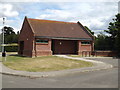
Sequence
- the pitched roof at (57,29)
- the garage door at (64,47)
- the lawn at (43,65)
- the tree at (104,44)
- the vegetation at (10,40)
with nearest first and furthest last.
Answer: the lawn at (43,65) < the pitched roof at (57,29) < the garage door at (64,47) < the tree at (104,44) < the vegetation at (10,40)

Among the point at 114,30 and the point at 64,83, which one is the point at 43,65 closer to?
the point at 64,83

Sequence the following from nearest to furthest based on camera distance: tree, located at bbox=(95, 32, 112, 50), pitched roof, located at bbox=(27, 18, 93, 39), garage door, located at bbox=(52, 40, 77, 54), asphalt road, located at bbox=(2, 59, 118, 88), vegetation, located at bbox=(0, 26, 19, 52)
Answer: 1. asphalt road, located at bbox=(2, 59, 118, 88)
2. pitched roof, located at bbox=(27, 18, 93, 39)
3. garage door, located at bbox=(52, 40, 77, 54)
4. tree, located at bbox=(95, 32, 112, 50)
5. vegetation, located at bbox=(0, 26, 19, 52)

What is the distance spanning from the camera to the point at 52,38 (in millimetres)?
26297

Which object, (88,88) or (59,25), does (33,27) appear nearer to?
(59,25)

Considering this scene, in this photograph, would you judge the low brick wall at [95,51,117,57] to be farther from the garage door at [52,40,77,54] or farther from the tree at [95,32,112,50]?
the garage door at [52,40,77,54]

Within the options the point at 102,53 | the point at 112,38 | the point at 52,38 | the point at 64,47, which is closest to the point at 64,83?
the point at 52,38

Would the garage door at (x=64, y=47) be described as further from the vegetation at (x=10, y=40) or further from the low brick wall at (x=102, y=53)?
the vegetation at (x=10, y=40)

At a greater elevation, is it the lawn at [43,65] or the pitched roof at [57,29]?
the pitched roof at [57,29]

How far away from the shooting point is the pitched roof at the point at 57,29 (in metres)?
26.9

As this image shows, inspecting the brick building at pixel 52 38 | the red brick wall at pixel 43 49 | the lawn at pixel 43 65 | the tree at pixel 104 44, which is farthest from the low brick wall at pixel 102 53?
the lawn at pixel 43 65

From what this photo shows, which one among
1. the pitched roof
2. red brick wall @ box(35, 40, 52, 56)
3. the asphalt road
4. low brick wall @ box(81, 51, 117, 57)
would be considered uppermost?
the pitched roof

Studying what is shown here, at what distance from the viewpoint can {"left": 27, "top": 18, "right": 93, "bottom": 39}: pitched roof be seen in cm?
2691

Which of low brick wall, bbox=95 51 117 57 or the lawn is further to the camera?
low brick wall, bbox=95 51 117 57

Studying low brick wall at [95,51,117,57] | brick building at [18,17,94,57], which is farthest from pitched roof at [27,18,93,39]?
low brick wall at [95,51,117,57]
